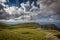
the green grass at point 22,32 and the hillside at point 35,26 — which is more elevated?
the hillside at point 35,26

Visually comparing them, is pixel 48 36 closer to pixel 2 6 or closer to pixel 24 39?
pixel 24 39

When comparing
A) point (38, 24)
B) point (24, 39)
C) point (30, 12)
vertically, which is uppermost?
point (30, 12)

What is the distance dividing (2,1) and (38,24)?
879 mm

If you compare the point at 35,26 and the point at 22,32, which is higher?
the point at 35,26

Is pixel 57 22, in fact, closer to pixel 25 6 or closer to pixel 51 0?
pixel 51 0

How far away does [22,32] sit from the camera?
2.78 meters

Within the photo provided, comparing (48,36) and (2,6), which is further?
(2,6)

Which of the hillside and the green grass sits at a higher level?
the hillside

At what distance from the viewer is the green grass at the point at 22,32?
2721mm

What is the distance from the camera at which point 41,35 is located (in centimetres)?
272

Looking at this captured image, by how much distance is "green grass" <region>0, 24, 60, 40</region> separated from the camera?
107 inches

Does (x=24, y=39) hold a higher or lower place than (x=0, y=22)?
lower

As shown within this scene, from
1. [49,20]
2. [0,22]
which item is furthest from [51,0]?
[0,22]

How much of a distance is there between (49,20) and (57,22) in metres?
0.16
